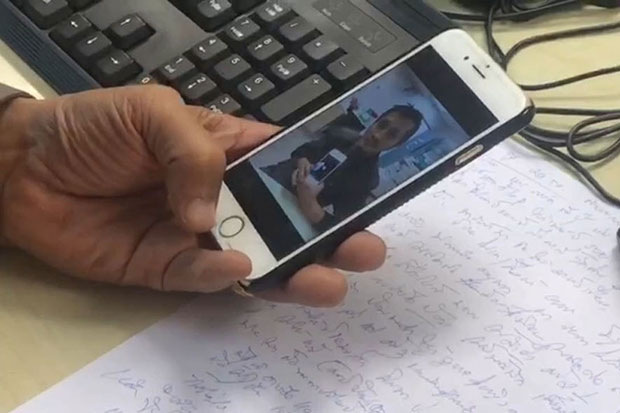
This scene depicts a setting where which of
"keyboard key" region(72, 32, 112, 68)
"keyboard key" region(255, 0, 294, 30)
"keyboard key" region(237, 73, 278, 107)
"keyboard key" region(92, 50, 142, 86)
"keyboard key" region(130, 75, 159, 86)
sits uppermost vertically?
"keyboard key" region(72, 32, 112, 68)

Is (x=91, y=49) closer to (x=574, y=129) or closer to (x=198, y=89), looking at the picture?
(x=198, y=89)

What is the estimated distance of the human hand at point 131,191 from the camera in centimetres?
53

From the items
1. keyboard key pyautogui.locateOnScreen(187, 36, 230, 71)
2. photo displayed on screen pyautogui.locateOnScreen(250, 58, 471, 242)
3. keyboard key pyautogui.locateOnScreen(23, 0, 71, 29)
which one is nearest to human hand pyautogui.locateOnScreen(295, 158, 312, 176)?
photo displayed on screen pyautogui.locateOnScreen(250, 58, 471, 242)

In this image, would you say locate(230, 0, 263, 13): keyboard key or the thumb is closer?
the thumb

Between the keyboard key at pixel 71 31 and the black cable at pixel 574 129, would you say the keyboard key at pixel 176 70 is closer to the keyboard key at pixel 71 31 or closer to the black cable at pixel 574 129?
the keyboard key at pixel 71 31

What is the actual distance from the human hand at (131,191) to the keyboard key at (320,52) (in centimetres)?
6

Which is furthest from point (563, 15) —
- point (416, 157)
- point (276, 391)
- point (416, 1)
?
point (276, 391)

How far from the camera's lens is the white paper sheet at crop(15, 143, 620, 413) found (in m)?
0.51

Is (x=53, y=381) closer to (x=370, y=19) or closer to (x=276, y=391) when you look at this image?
(x=276, y=391)

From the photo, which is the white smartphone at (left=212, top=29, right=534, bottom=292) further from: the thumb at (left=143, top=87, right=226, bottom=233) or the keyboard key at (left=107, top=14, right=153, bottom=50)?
the keyboard key at (left=107, top=14, right=153, bottom=50)

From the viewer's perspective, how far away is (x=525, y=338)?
0.53 m

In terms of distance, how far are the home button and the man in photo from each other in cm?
3

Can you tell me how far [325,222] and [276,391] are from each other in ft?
0.28

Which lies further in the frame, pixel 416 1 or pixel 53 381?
pixel 416 1
